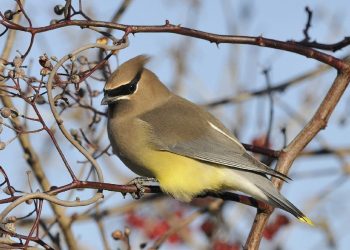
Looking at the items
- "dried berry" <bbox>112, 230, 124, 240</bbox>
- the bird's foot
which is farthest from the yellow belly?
"dried berry" <bbox>112, 230, 124, 240</bbox>

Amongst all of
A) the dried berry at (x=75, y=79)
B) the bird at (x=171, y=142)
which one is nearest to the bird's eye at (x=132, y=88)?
the bird at (x=171, y=142)

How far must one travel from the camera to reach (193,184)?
159 inches

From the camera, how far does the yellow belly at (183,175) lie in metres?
4.00

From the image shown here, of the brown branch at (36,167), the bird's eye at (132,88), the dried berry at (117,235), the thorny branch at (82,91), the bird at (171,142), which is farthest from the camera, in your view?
the bird's eye at (132,88)

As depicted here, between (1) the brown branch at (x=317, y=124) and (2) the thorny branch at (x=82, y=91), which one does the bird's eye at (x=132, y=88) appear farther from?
(1) the brown branch at (x=317, y=124)

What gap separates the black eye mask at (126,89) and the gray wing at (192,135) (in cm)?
17

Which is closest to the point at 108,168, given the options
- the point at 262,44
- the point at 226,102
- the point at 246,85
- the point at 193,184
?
the point at 226,102

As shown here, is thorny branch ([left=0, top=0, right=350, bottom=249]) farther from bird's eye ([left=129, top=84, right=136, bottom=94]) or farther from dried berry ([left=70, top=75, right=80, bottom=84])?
bird's eye ([left=129, top=84, right=136, bottom=94])

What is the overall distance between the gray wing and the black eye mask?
17 cm

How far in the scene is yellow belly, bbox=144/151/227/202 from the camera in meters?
4.00

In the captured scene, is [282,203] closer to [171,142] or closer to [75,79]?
[171,142]

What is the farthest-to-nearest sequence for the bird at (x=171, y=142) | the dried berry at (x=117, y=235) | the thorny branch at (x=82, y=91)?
1. the bird at (x=171, y=142)
2. the dried berry at (x=117, y=235)
3. the thorny branch at (x=82, y=91)

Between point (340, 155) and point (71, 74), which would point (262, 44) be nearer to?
point (71, 74)

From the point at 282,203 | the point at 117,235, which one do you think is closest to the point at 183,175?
the point at 117,235
